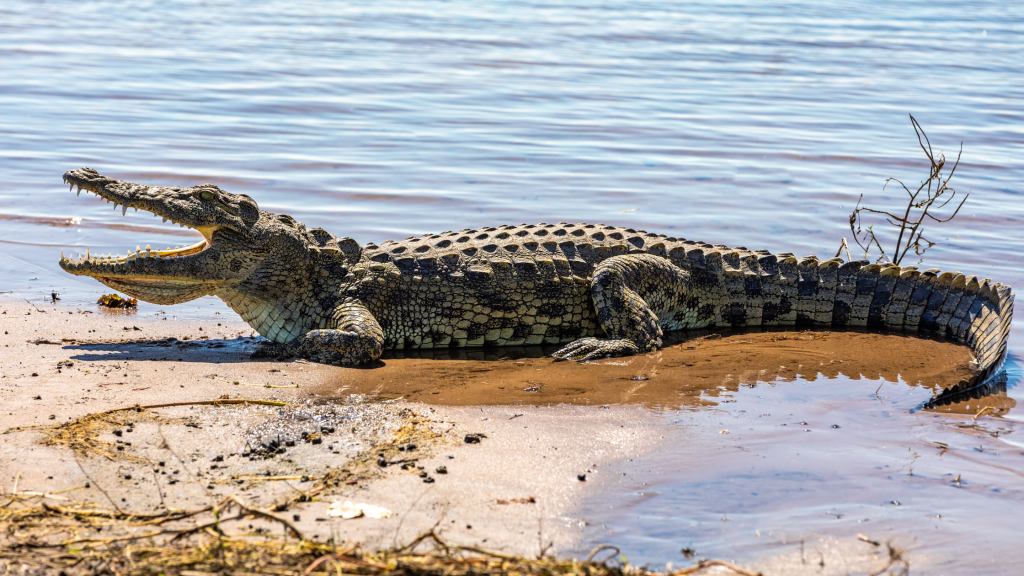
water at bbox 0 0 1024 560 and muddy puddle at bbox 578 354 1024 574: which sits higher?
water at bbox 0 0 1024 560

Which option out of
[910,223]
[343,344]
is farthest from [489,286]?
[910,223]

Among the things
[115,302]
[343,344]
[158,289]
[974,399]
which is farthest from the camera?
[115,302]

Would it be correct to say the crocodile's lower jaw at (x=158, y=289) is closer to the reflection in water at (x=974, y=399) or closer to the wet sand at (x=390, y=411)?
the wet sand at (x=390, y=411)

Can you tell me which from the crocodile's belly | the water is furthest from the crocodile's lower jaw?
the crocodile's belly

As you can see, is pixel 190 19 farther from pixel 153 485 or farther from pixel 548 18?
pixel 153 485

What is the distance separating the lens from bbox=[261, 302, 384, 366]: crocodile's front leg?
523cm

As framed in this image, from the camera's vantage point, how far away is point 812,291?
6.08m

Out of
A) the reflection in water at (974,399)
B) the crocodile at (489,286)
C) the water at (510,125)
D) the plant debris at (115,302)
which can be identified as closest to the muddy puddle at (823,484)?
the reflection in water at (974,399)

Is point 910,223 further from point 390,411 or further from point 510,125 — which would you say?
point 510,125

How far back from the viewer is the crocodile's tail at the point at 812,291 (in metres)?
5.96

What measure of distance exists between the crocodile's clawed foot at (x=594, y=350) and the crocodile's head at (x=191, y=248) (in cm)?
184

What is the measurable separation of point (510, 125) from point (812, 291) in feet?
24.4

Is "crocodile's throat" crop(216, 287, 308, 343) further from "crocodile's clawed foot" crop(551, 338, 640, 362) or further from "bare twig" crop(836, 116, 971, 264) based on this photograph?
"bare twig" crop(836, 116, 971, 264)

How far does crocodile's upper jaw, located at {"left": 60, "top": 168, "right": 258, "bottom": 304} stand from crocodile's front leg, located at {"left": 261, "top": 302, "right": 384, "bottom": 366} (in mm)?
689
